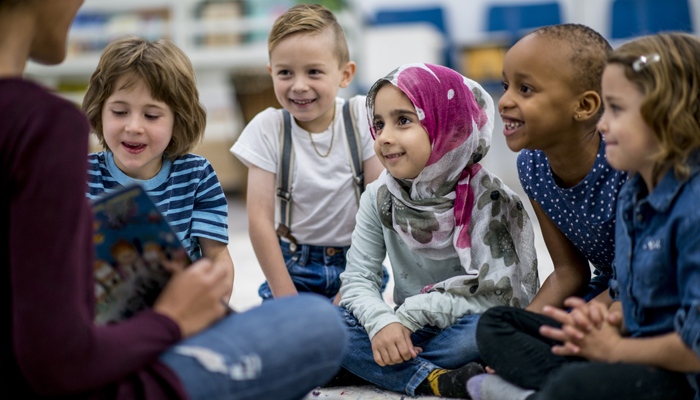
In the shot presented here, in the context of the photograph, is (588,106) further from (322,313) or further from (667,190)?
(322,313)

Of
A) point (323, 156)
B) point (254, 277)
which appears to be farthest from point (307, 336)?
point (254, 277)

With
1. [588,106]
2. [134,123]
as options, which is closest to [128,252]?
[134,123]

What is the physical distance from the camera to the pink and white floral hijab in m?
1.15

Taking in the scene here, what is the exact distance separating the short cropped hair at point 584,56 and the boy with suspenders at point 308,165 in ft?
1.88

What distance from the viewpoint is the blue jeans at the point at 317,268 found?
1.52 m

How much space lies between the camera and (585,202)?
43.1 inches

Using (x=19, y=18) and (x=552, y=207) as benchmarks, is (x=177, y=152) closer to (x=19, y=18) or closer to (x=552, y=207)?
(x=19, y=18)

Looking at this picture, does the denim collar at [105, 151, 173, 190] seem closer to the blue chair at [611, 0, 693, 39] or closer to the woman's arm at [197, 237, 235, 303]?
the woman's arm at [197, 237, 235, 303]

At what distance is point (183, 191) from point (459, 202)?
545 millimetres

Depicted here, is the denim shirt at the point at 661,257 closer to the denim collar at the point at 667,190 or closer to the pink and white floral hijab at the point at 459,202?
the denim collar at the point at 667,190

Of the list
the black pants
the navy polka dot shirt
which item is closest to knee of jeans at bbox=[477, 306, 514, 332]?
the black pants

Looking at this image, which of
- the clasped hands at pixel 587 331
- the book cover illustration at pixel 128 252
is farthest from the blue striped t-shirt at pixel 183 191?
the clasped hands at pixel 587 331

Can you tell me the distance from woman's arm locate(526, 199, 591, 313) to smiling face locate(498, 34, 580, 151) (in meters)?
0.18

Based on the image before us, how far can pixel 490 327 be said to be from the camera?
3.18 feet
